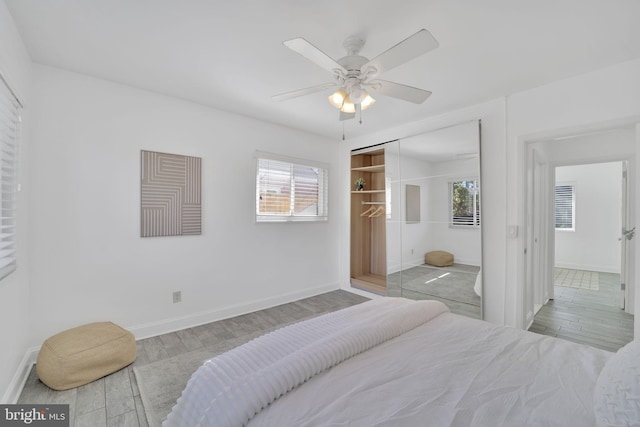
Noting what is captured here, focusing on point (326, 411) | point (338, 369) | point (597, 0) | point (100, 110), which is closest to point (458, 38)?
point (597, 0)

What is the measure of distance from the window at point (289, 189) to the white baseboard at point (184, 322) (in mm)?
1102

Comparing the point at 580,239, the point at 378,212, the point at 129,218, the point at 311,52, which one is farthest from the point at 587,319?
the point at 129,218

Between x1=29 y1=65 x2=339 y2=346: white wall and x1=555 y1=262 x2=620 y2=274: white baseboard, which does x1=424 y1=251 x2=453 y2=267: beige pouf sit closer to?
x1=29 y1=65 x2=339 y2=346: white wall


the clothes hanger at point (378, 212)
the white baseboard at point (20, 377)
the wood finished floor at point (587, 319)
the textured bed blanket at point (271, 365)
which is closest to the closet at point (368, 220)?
the clothes hanger at point (378, 212)

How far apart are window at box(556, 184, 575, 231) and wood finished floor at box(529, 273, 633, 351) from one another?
2179 mm

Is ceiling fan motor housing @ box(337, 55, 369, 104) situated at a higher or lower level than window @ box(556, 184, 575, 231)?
higher

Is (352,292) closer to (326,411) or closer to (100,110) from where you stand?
(326,411)

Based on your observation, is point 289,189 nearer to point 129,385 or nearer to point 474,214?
point 474,214

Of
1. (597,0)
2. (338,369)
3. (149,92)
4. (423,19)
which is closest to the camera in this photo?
(338,369)

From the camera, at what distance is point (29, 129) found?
2.28 metres

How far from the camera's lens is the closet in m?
4.60

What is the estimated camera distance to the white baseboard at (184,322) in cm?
195


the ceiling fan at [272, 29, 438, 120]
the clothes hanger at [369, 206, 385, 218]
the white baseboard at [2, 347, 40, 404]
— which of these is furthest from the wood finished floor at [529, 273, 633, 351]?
the white baseboard at [2, 347, 40, 404]

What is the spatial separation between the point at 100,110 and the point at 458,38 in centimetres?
310
